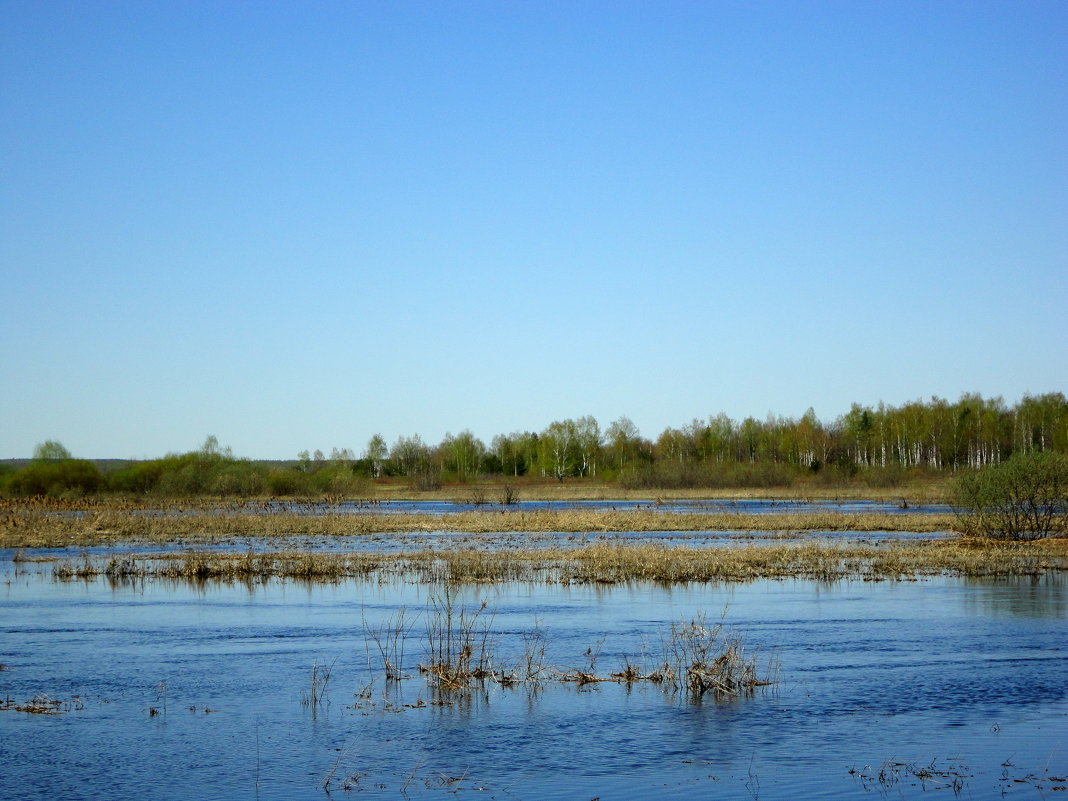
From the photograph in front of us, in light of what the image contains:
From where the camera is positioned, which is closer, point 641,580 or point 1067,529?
point 641,580

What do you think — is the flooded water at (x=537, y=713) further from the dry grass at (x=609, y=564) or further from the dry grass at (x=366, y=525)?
the dry grass at (x=366, y=525)

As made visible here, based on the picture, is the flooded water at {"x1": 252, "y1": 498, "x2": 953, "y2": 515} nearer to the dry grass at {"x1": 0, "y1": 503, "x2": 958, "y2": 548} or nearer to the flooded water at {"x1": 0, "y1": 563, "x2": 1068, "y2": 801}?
the dry grass at {"x1": 0, "y1": 503, "x2": 958, "y2": 548}

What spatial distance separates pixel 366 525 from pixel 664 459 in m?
90.6

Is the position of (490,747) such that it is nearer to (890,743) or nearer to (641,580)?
(890,743)

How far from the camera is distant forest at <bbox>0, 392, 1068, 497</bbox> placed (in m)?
88.2

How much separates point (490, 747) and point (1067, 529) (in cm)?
3524

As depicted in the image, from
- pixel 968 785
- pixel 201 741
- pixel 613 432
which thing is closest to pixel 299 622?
pixel 201 741

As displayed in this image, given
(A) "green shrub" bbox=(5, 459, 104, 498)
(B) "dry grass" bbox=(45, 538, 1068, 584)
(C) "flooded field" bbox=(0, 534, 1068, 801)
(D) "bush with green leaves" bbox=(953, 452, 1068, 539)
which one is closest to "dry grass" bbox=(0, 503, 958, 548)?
(D) "bush with green leaves" bbox=(953, 452, 1068, 539)

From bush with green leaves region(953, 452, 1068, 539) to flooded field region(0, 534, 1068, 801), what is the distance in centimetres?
1480

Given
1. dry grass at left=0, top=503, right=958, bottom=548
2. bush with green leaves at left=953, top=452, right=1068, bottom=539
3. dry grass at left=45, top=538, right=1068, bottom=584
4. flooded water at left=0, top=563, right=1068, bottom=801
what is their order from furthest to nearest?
dry grass at left=0, top=503, right=958, bottom=548, bush with green leaves at left=953, top=452, right=1068, bottom=539, dry grass at left=45, top=538, right=1068, bottom=584, flooded water at left=0, top=563, right=1068, bottom=801

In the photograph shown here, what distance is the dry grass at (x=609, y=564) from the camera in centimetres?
3055

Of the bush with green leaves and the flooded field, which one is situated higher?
the bush with green leaves

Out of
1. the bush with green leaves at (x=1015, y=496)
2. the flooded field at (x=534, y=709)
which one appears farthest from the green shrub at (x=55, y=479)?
the bush with green leaves at (x=1015, y=496)

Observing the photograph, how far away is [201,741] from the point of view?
12891 mm
